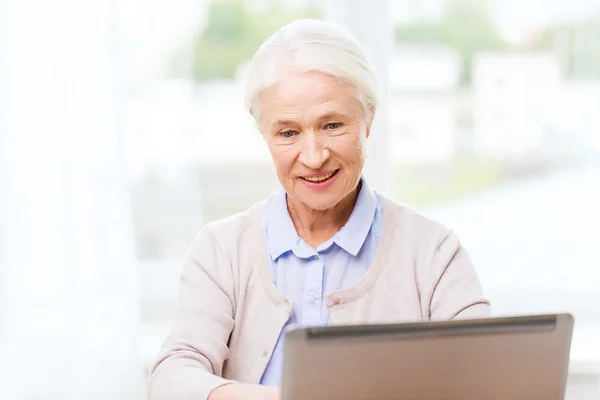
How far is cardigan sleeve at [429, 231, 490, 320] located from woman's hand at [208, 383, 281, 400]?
0.39 m

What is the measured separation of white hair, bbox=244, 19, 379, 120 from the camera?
1.51 meters

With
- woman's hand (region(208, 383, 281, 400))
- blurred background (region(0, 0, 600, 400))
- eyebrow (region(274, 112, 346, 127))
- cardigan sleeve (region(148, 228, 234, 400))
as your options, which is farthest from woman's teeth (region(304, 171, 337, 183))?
blurred background (region(0, 0, 600, 400))

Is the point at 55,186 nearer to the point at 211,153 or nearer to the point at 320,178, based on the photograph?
the point at 211,153

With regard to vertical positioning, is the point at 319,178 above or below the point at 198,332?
above

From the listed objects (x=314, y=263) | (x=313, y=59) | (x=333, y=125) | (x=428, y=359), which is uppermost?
(x=313, y=59)

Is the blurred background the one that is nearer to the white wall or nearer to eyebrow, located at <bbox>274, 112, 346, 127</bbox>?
the white wall

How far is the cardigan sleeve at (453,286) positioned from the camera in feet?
5.13

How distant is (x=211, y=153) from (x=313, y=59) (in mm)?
1081

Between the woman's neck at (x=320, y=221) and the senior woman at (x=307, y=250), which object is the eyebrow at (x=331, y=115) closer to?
the senior woman at (x=307, y=250)

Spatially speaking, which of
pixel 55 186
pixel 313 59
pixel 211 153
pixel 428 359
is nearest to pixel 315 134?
pixel 313 59

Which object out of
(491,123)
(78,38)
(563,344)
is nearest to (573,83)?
(491,123)

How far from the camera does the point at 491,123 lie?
8.38 feet

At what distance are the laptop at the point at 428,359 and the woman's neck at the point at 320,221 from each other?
68 cm

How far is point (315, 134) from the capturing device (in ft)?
5.03
